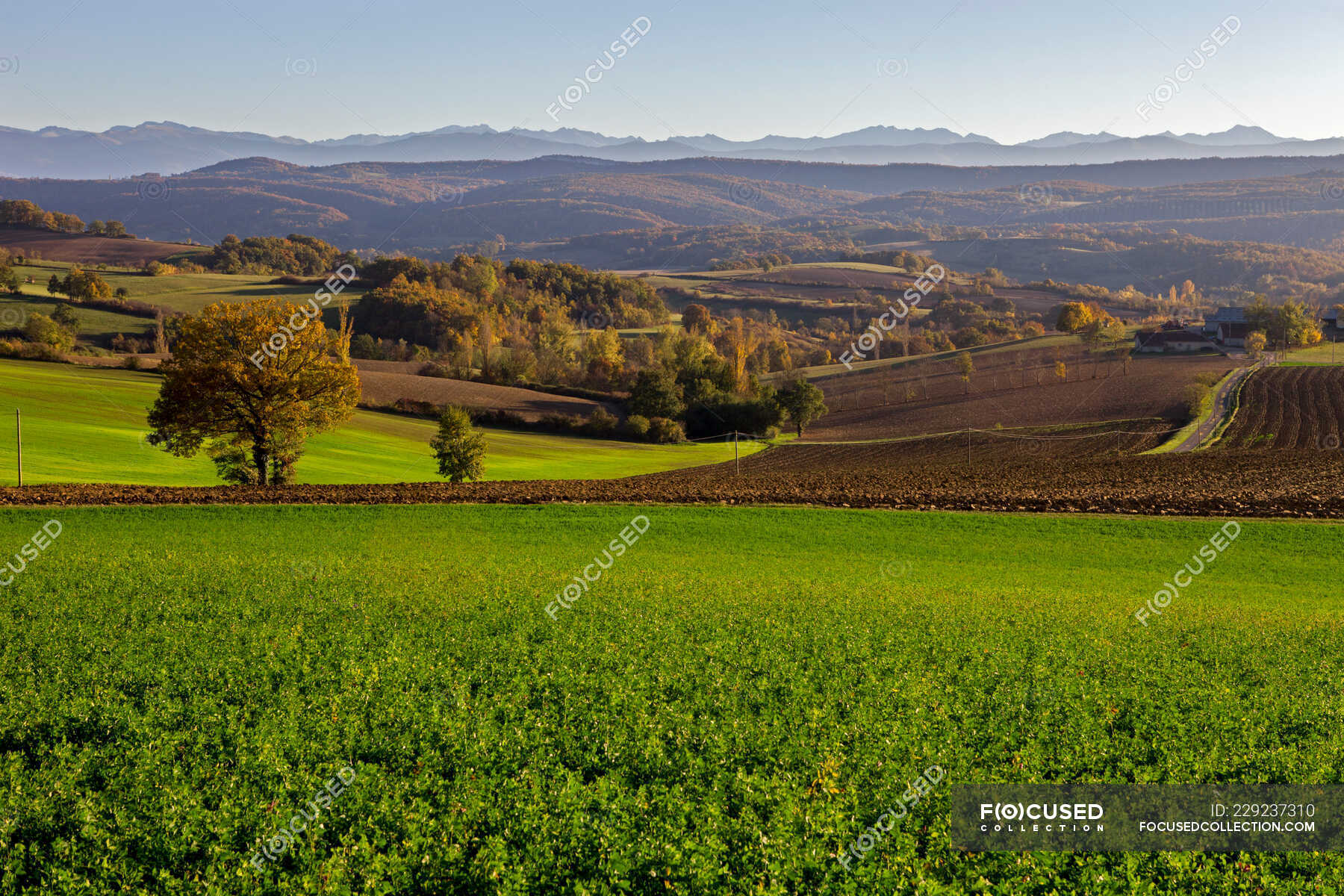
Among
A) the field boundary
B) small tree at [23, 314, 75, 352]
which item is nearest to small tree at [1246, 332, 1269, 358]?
the field boundary

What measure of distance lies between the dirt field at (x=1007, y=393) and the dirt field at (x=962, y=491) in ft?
106

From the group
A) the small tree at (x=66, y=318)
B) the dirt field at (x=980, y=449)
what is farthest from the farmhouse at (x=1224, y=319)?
the small tree at (x=66, y=318)

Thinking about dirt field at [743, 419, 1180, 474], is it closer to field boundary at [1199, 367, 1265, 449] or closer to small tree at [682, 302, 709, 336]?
field boundary at [1199, 367, 1265, 449]

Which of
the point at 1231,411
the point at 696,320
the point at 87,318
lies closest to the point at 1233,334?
the point at 1231,411

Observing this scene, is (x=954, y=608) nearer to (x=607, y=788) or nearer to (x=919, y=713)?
(x=919, y=713)

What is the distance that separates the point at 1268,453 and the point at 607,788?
53685 millimetres

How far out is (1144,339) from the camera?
112m

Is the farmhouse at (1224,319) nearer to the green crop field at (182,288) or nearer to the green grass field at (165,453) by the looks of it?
the green grass field at (165,453)

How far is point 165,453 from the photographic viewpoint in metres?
47.6

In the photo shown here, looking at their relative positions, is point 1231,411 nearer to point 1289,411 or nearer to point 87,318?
point 1289,411

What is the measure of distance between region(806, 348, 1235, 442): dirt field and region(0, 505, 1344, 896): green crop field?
62215mm

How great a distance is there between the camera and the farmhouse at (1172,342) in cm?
10869

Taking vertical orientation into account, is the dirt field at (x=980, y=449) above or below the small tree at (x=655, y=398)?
below

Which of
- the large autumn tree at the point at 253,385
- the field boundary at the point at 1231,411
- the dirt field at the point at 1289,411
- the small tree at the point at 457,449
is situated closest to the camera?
the large autumn tree at the point at 253,385
